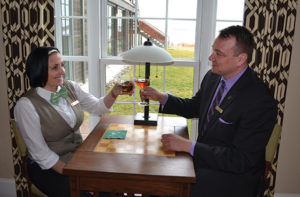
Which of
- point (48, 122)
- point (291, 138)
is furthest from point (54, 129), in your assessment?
point (291, 138)

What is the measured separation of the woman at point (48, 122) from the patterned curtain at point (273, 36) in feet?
5.07

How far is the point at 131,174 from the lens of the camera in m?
1.53

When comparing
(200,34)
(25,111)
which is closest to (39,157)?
(25,111)

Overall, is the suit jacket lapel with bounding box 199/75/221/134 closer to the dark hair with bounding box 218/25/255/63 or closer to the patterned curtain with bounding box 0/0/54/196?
the dark hair with bounding box 218/25/255/63

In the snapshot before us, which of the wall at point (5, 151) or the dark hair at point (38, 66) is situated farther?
the wall at point (5, 151)

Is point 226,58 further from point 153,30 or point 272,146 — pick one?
point 153,30

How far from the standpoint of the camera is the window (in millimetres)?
2840

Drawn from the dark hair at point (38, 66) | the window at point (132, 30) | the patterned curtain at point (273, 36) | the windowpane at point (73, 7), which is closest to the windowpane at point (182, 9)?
the window at point (132, 30)

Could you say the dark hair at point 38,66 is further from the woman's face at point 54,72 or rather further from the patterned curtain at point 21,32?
the patterned curtain at point 21,32

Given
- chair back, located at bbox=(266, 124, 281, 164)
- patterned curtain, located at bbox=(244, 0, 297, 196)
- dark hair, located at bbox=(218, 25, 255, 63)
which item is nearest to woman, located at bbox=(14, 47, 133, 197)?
dark hair, located at bbox=(218, 25, 255, 63)

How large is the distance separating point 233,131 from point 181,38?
1402mm

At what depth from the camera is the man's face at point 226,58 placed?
1846mm

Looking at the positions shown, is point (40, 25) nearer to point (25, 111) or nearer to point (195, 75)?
point (25, 111)

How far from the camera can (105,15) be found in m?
2.93
